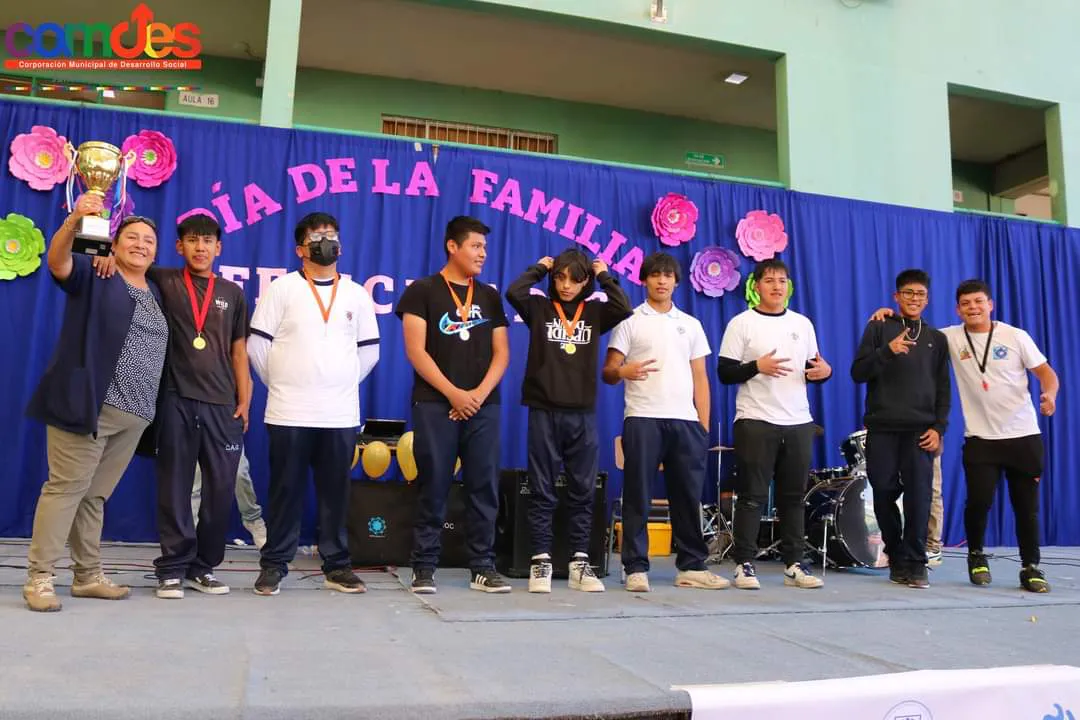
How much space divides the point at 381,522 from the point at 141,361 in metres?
1.54

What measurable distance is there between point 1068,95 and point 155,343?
7.79 metres

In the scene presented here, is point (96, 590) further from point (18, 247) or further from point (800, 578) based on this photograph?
point (800, 578)

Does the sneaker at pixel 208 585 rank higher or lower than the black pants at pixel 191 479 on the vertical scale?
lower

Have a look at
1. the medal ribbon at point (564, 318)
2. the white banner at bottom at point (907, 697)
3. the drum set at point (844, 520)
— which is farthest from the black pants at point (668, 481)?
the white banner at bottom at point (907, 697)

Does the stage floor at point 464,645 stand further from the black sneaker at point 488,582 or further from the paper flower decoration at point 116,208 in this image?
the paper flower decoration at point 116,208

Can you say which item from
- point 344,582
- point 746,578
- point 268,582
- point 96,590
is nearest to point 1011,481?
point 746,578

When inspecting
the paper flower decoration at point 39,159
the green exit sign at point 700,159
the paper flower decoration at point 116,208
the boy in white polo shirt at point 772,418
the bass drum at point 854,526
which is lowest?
the bass drum at point 854,526

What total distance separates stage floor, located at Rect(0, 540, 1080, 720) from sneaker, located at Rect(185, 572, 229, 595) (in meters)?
0.05

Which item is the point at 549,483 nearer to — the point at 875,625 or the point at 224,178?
the point at 875,625

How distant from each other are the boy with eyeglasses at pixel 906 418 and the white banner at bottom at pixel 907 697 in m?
2.14

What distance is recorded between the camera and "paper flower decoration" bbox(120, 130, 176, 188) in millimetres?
5039

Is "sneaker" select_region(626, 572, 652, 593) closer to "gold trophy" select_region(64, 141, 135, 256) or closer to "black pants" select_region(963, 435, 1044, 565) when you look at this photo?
"black pants" select_region(963, 435, 1044, 565)

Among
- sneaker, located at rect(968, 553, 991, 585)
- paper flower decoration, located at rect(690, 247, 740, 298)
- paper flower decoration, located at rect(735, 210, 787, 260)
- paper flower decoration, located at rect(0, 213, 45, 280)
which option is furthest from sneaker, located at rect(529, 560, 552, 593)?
paper flower decoration, located at rect(0, 213, 45, 280)

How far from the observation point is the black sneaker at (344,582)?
11.0 ft
